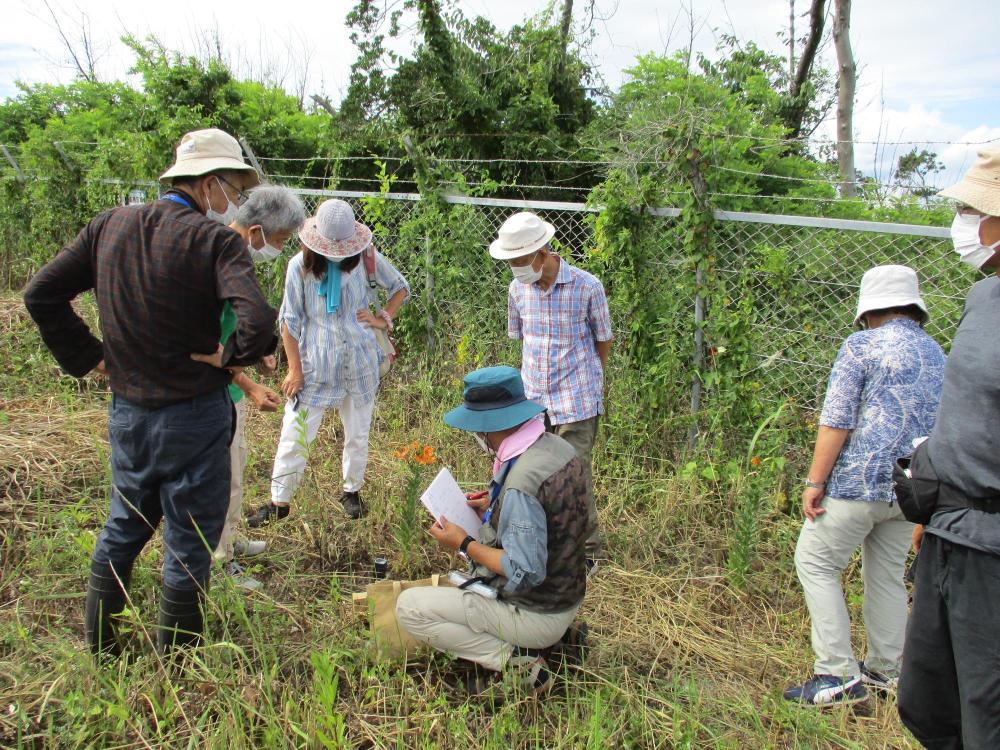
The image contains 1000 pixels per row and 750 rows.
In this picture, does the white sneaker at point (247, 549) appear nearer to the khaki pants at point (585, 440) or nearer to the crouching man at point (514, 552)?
the crouching man at point (514, 552)

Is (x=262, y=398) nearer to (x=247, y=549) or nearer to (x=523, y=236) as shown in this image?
(x=247, y=549)

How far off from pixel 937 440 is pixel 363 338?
278 centimetres

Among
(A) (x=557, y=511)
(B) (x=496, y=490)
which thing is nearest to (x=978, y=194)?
(A) (x=557, y=511)

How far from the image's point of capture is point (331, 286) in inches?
147

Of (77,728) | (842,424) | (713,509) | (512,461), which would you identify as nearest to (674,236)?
(713,509)

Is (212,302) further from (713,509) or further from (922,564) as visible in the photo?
(713,509)

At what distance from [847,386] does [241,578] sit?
2.56m

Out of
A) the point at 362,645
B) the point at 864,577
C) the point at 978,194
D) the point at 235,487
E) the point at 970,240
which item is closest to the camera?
the point at 978,194

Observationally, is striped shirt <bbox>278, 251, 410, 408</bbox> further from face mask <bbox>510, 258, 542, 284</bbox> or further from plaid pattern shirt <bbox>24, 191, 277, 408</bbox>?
plaid pattern shirt <bbox>24, 191, 277, 408</bbox>

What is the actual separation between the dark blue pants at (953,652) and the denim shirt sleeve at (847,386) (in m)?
0.76

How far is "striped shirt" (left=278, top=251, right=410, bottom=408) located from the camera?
3.74 meters

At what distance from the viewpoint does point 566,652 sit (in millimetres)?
2656

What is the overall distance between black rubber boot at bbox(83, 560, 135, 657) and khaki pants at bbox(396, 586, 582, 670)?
984 mm

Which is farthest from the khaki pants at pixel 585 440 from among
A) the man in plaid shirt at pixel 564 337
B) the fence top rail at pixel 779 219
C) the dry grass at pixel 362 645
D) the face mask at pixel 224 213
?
the face mask at pixel 224 213
